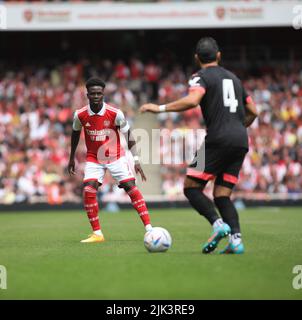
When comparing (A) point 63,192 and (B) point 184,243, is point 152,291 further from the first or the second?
(A) point 63,192

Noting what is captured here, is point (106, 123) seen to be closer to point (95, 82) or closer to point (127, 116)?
point (95, 82)

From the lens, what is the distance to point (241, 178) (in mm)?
24781

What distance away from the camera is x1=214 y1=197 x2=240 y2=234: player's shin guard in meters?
9.12

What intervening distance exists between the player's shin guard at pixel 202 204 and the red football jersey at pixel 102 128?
2727 mm

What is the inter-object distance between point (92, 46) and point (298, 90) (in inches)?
346

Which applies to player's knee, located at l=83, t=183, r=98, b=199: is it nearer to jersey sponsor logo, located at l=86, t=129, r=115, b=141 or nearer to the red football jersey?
the red football jersey

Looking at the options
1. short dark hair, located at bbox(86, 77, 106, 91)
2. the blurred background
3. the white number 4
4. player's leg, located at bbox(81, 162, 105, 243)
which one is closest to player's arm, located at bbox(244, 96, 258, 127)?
the white number 4

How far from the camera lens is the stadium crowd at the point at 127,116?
80.3 ft

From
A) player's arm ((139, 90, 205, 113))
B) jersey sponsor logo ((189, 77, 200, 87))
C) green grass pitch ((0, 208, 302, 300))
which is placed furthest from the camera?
jersey sponsor logo ((189, 77, 200, 87))

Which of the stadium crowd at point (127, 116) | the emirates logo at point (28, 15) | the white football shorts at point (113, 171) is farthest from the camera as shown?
the emirates logo at point (28, 15)

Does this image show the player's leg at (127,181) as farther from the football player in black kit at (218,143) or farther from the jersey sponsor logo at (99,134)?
the football player in black kit at (218,143)

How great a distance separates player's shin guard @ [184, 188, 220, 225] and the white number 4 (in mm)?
1039

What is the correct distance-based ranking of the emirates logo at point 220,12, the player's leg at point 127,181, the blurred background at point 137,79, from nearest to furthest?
the player's leg at point 127,181, the blurred background at point 137,79, the emirates logo at point 220,12

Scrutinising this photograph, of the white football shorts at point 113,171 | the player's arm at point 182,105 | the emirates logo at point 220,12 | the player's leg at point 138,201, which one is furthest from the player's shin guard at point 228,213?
the emirates logo at point 220,12
